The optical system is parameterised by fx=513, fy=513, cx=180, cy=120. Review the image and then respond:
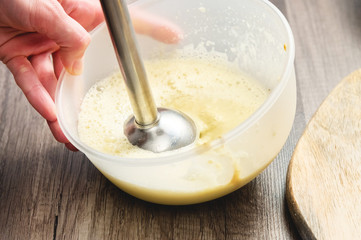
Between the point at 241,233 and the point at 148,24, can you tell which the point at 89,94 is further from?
the point at 241,233

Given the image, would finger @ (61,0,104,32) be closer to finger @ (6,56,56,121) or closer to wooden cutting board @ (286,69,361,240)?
finger @ (6,56,56,121)

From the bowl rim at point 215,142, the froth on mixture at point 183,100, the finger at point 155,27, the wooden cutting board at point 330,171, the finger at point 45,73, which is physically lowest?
the wooden cutting board at point 330,171

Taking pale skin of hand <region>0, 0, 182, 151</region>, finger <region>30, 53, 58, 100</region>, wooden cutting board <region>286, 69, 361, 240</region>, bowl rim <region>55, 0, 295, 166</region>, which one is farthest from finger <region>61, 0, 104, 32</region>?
wooden cutting board <region>286, 69, 361, 240</region>

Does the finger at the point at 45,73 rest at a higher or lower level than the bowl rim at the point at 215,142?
lower

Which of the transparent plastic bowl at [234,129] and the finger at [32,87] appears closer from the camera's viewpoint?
the transparent plastic bowl at [234,129]

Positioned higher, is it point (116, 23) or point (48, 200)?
point (116, 23)

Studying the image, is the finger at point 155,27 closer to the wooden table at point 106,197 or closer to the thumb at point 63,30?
the thumb at point 63,30

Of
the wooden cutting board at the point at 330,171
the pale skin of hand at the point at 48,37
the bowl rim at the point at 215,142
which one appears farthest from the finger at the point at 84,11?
the wooden cutting board at the point at 330,171

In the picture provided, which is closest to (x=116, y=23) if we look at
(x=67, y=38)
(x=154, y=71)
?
(x=67, y=38)
